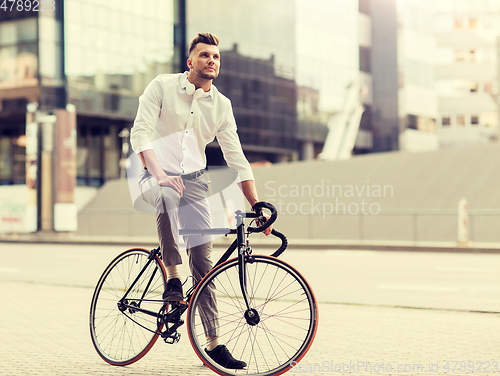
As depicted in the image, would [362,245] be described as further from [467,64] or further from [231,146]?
[467,64]

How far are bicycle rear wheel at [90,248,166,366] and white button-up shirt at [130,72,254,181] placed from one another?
69cm

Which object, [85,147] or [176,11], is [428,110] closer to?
[176,11]

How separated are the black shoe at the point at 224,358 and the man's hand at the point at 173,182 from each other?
971mm

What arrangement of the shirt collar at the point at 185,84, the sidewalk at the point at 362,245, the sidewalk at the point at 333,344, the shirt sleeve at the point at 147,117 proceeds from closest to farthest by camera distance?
the shirt sleeve at the point at 147,117
the shirt collar at the point at 185,84
the sidewalk at the point at 333,344
the sidewalk at the point at 362,245

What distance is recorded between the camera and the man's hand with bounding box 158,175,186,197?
4.22 meters

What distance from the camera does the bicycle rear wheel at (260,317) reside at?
13.0ft

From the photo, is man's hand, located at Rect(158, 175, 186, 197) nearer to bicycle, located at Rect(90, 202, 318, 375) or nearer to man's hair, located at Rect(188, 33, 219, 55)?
bicycle, located at Rect(90, 202, 318, 375)

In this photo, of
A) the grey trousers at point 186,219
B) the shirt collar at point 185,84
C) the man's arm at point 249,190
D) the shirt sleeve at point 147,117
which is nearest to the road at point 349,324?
the grey trousers at point 186,219

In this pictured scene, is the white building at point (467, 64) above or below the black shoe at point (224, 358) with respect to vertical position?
above

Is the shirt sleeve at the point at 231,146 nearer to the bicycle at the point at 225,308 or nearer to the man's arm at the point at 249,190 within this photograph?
the man's arm at the point at 249,190

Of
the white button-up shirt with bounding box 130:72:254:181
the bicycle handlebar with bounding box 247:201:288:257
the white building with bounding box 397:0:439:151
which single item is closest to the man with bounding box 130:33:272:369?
the white button-up shirt with bounding box 130:72:254:181

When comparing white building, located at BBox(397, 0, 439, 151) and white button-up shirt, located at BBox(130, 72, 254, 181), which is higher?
white building, located at BBox(397, 0, 439, 151)

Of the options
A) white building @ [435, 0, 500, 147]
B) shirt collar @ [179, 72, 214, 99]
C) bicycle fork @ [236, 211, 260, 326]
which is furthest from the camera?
white building @ [435, 0, 500, 147]

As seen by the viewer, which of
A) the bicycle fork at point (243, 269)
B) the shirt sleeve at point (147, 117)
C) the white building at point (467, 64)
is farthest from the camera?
the white building at point (467, 64)
